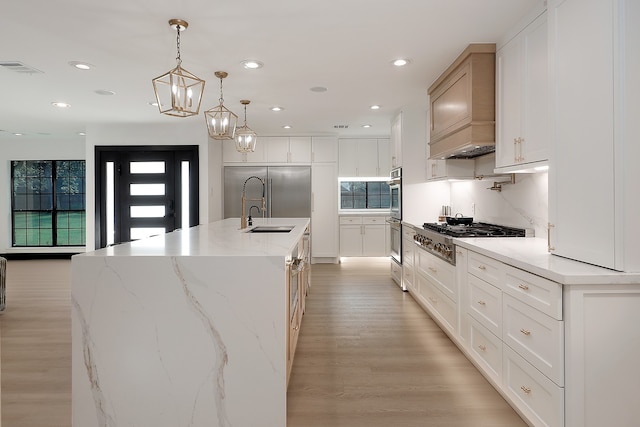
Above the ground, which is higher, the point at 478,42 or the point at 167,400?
the point at 478,42

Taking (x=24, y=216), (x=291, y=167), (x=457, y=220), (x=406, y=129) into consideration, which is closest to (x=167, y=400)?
(x=457, y=220)

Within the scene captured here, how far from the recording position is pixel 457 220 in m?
4.02

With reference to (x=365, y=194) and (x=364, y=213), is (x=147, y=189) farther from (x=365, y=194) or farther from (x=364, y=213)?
(x=365, y=194)

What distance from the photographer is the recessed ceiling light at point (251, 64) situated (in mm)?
3423

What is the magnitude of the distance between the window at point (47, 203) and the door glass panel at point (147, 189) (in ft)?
7.09

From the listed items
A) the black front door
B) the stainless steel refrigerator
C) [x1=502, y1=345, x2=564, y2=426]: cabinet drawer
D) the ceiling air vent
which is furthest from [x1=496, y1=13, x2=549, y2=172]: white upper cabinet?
the black front door

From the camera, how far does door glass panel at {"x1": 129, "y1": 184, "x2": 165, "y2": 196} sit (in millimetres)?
6453

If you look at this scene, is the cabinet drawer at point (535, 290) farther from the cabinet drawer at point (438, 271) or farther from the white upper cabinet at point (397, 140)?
the white upper cabinet at point (397, 140)

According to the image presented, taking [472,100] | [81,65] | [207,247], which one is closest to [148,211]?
[81,65]

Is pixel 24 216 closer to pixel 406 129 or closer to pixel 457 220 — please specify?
pixel 406 129

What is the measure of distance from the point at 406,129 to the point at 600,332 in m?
3.65

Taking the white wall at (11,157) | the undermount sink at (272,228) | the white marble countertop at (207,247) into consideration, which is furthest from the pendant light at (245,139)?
the white wall at (11,157)

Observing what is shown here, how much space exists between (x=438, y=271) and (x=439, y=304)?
0.31 meters

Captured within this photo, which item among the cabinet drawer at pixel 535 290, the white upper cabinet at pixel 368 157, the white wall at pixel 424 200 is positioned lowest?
the cabinet drawer at pixel 535 290
